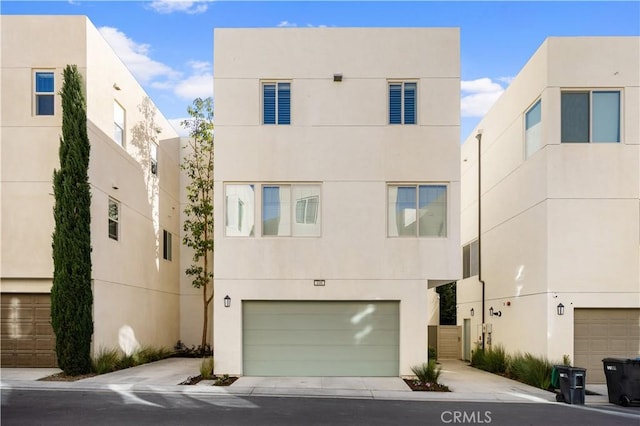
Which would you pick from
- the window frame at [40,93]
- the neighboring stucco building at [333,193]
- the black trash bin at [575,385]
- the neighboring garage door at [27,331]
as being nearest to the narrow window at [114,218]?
the neighboring garage door at [27,331]

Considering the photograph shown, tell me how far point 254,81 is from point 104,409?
8597 millimetres

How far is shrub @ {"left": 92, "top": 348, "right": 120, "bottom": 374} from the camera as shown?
13016 millimetres

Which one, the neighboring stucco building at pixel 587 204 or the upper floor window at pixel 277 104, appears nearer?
the neighboring stucco building at pixel 587 204

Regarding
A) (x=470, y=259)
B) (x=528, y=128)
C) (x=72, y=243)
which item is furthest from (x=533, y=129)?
(x=72, y=243)

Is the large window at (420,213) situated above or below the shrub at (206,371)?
above

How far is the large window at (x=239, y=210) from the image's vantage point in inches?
529

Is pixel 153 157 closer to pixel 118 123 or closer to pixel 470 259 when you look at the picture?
pixel 118 123

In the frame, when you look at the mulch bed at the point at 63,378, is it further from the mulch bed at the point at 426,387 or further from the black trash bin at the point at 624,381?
the black trash bin at the point at 624,381

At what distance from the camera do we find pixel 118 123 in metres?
15.8

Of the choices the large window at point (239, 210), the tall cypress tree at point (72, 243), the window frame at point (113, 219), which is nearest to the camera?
the tall cypress tree at point (72, 243)

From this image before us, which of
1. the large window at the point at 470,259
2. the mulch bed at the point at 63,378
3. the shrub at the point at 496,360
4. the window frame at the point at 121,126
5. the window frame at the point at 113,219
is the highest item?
the window frame at the point at 121,126

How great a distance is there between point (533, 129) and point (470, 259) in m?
7.38

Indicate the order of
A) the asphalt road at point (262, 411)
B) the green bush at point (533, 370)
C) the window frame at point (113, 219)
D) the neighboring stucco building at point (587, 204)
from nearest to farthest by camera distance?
the asphalt road at point (262, 411) < the green bush at point (533, 370) < the neighboring stucco building at point (587, 204) < the window frame at point (113, 219)

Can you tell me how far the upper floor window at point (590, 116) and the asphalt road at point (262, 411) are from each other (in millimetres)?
6562
